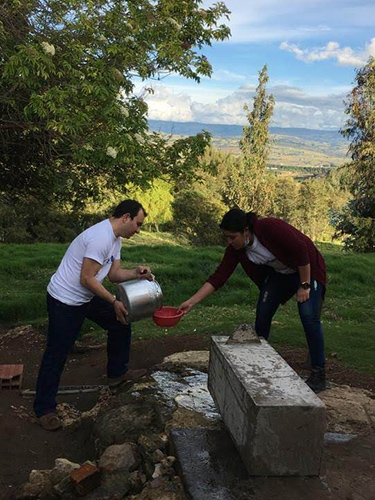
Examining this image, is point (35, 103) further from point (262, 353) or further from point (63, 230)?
point (63, 230)

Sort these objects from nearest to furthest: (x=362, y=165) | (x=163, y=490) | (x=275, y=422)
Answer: (x=275, y=422) → (x=163, y=490) → (x=362, y=165)

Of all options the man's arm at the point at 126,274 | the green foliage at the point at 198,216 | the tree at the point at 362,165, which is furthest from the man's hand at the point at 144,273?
the green foliage at the point at 198,216

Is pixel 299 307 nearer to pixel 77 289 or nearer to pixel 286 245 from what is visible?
pixel 286 245

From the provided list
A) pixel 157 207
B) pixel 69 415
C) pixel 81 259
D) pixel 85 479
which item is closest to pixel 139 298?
pixel 81 259

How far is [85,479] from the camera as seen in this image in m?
3.20

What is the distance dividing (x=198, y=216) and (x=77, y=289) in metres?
31.3

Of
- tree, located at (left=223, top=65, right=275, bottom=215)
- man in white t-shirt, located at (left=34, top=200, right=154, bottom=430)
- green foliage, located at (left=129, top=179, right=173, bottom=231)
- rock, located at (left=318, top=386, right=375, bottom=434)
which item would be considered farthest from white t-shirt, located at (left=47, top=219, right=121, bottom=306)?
tree, located at (left=223, top=65, right=275, bottom=215)

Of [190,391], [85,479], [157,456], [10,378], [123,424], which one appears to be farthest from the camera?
[10,378]

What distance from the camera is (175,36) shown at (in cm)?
743

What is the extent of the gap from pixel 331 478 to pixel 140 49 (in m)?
5.88

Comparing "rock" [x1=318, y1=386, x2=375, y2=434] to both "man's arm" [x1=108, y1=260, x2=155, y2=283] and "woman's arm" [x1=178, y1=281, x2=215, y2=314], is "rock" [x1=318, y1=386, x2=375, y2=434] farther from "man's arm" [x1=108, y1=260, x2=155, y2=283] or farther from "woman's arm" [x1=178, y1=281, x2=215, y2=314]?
"man's arm" [x1=108, y1=260, x2=155, y2=283]

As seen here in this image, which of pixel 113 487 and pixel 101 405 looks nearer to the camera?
pixel 113 487

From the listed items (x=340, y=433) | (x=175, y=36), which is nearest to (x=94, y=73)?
(x=175, y=36)

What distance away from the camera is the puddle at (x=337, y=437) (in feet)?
11.7
